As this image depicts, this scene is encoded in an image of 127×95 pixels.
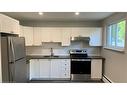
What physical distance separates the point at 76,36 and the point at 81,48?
580mm

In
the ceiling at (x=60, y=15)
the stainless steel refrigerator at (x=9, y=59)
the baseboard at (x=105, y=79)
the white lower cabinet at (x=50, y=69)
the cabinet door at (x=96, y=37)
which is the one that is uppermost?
the ceiling at (x=60, y=15)

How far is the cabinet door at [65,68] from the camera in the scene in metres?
4.48

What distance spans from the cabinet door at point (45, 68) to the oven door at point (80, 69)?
2.52 ft

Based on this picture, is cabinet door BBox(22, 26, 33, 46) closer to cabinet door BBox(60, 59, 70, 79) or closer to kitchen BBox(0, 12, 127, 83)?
kitchen BBox(0, 12, 127, 83)

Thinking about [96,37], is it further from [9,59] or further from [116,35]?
[9,59]

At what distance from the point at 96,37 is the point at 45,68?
1958 mm

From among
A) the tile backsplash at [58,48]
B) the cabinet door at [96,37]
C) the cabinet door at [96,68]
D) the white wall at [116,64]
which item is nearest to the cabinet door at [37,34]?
the tile backsplash at [58,48]

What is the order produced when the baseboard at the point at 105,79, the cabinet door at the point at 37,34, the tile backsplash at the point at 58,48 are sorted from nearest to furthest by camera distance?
the baseboard at the point at 105,79, the cabinet door at the point at 37,34, the tile backsplash at the point at 58,48

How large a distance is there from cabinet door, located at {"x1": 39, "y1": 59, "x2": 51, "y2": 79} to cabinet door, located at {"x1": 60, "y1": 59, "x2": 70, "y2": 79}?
420 mm

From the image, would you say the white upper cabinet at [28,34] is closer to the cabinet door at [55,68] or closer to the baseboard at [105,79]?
the cabinet door at [55,68]

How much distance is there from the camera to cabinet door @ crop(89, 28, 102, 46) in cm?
472

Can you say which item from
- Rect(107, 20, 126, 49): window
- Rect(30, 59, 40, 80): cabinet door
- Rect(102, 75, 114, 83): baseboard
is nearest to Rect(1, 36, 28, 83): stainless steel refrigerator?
Rect(30, 59, 40, 80): cabinet door
